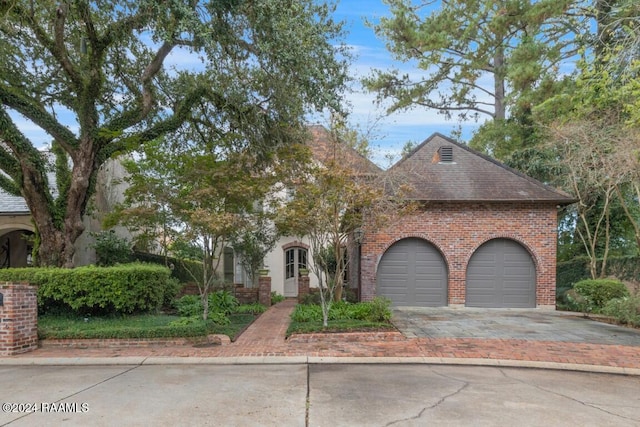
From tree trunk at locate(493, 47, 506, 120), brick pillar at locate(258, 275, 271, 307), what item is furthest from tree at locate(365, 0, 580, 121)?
brick pillar at locate(258, 275, 271, 307)

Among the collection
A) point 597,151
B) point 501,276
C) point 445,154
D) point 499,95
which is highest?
point 499,95

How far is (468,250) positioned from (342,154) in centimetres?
563

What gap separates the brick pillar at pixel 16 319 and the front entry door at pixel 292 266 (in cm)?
1140

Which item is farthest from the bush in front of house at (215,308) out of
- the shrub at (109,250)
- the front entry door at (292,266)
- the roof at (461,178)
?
the roof at (461,178)

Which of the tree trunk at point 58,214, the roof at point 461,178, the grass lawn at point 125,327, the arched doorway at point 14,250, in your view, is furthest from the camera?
the arched doorway at point 14,250

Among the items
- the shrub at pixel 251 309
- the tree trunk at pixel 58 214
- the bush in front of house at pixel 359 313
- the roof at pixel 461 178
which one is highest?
the roof at pixel 461 178

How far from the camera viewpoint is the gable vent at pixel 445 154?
1399 cm

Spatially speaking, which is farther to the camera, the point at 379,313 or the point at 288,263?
the point at 288,263

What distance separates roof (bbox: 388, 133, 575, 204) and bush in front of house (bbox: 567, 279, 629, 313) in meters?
2.55

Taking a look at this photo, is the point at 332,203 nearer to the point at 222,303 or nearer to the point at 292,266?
the point at 222,303

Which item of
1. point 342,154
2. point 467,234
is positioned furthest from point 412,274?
point 342,154

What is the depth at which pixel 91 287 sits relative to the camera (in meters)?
8.02

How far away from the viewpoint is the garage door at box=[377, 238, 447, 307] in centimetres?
1268

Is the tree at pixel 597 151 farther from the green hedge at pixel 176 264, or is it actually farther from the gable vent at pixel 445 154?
the green hedge at pixel 176 264
